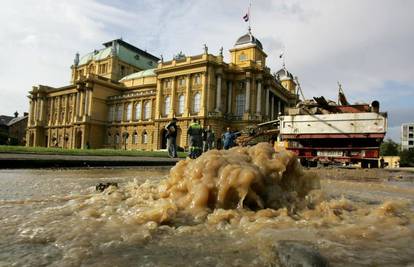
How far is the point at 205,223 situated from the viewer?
9.10ft

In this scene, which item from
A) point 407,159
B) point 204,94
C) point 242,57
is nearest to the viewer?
point 204,94

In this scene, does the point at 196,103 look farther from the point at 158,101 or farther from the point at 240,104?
the point at 158,101

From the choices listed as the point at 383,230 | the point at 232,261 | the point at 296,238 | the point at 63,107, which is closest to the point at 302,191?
the point at 383,230

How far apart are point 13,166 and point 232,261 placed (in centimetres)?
835

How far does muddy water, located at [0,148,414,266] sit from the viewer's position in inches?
75.5

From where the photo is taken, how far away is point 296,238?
237cm

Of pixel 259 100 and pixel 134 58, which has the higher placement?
pixel 134 58

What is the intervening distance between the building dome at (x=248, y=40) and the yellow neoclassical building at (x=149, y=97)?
171 mm

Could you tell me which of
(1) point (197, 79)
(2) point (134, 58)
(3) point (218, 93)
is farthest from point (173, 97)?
(2) point (134, 58)

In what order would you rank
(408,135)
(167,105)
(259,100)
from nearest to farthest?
(259,100) < (167,105) < (408,135)

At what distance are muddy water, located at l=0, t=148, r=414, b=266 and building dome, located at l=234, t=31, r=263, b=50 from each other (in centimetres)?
5732

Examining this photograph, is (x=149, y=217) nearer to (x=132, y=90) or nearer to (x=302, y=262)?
(x=302, y=262)

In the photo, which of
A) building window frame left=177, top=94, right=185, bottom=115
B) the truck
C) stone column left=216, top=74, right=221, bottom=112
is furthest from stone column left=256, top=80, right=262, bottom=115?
the truck

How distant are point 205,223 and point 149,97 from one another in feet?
204
